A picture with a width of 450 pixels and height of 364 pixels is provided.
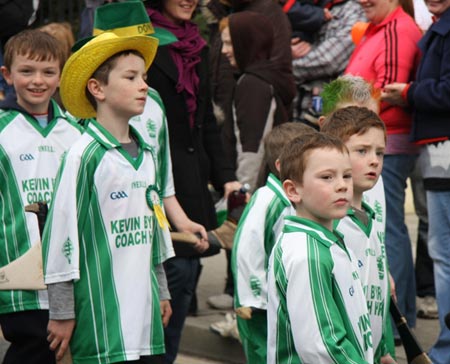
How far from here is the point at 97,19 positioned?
612 centimetres

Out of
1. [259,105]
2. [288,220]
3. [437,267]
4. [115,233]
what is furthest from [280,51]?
[288,220]

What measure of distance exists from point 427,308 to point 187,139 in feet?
8.05

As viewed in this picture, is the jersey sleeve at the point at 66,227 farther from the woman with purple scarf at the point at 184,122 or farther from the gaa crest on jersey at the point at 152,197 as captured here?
the woman with purple scarf at the point at 184,122

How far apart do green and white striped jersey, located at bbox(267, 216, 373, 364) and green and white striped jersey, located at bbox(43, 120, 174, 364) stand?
0.95 m

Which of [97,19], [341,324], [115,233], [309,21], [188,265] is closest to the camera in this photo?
[341,324]

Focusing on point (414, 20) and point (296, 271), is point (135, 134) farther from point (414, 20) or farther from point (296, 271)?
point (414, 20)

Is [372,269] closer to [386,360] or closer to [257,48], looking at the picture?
[386,360]

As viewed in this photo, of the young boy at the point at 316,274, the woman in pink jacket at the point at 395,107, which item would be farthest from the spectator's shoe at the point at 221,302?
the young boy at the point at 316,274

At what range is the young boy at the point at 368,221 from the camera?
529cm

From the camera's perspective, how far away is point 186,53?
7090mm

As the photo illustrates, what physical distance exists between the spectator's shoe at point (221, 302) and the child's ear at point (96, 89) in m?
3.73

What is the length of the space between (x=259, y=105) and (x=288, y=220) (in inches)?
144

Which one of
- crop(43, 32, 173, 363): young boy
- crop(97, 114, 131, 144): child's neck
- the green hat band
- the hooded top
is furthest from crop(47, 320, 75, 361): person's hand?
the hooded top

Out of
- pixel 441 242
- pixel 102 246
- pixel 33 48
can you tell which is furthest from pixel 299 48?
pixel 102 246
